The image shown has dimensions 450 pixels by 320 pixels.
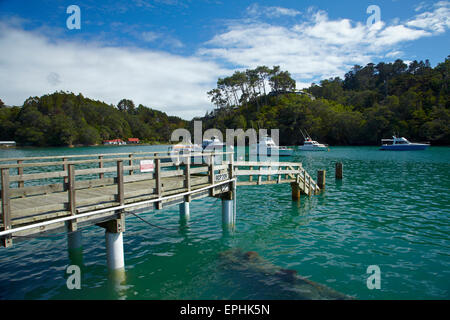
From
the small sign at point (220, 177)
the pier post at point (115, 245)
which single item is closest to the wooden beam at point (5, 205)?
the pier post at point (115, 245)

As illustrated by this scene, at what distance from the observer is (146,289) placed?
348 inches

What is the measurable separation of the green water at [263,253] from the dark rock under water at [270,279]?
0.38 feet

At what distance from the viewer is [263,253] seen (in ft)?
38.3

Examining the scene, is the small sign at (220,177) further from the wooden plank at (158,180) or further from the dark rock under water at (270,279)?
the wooden plank at (158,180)

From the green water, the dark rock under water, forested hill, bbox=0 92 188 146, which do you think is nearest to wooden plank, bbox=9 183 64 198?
the green water

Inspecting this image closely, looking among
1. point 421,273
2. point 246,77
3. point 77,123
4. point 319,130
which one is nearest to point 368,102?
point 319,130

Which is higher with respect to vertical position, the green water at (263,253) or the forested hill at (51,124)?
the forested hill at (51,124)

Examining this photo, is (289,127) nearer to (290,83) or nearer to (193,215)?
(290,83)

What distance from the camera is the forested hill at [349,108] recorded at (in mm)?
95500

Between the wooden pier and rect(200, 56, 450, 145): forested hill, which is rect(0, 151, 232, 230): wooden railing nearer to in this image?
the wooden pier

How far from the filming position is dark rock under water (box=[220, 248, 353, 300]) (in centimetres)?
844

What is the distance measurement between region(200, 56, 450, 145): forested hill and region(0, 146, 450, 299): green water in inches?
3480

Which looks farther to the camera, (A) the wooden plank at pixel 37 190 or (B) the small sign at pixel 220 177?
(B) the small sign at pixel 220 177

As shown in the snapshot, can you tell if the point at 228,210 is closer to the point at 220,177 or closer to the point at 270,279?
the point at 220,177
